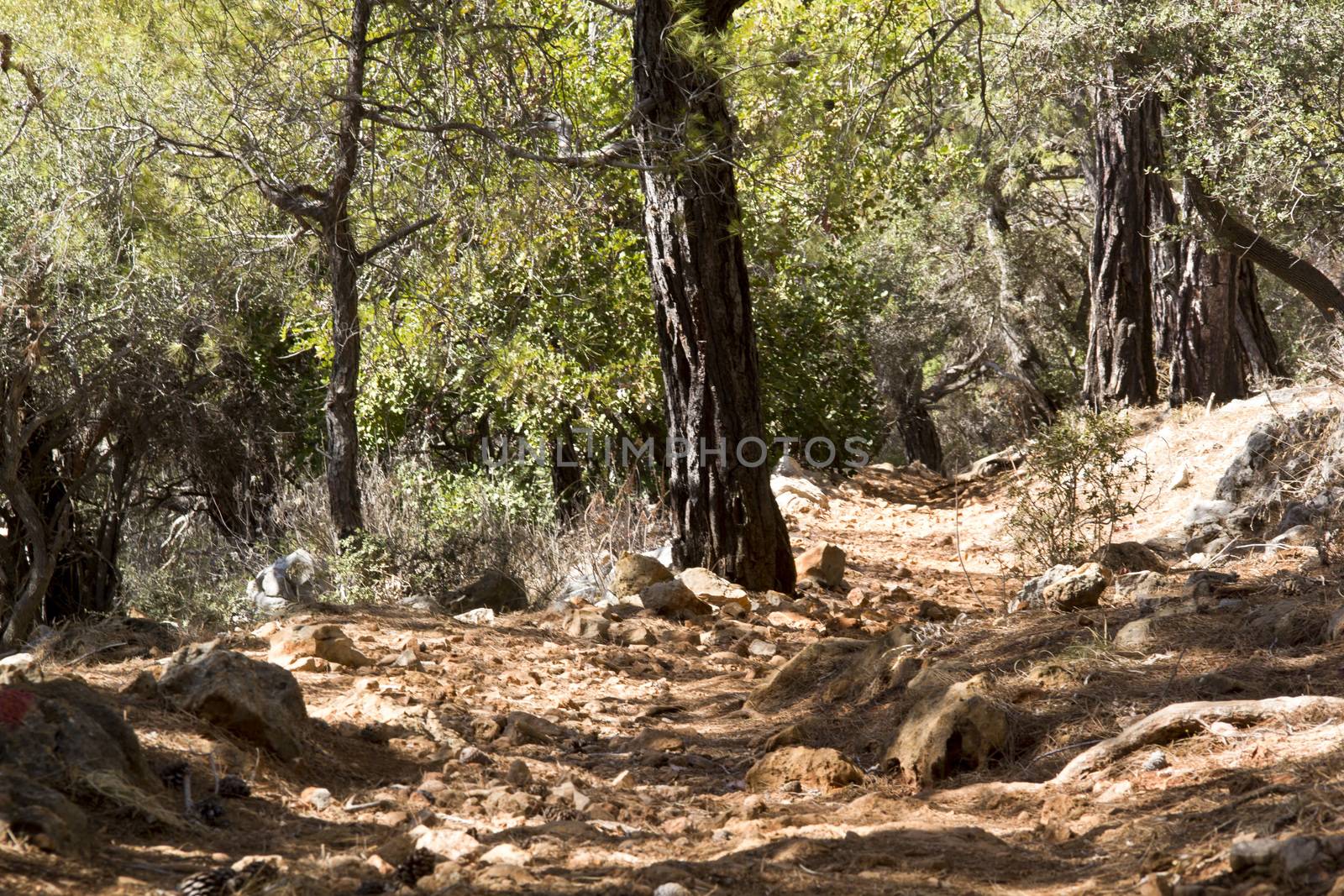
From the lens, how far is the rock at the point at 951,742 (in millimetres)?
3922

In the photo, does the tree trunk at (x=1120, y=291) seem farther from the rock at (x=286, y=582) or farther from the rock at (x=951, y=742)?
the rock at (x=951, y=742)

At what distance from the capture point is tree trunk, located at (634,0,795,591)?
22.7 ft

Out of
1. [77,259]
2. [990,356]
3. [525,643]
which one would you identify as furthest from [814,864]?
[990,356]

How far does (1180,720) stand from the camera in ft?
11.8

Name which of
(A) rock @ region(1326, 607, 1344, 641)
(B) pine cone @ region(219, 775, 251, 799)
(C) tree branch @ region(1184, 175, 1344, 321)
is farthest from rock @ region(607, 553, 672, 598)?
(C) tree branch @ region(1184, 175, 1344, 321)

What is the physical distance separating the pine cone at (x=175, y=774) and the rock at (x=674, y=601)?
3572mm

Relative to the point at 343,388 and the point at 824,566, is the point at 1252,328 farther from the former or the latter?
the point at 343,388

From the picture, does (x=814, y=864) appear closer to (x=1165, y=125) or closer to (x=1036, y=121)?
(x=1165, y=125)

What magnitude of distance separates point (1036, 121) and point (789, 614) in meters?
9.71

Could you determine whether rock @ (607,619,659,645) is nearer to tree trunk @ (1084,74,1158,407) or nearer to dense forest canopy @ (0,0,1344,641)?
dense forest canopy @ (0,0,1344,641)

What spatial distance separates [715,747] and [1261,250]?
305 inches

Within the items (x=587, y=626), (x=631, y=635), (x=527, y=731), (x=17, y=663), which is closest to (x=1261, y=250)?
(x=631, y=635)

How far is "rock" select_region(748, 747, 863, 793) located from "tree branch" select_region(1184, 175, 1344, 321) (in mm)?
7605

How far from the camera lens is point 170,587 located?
413 inches
